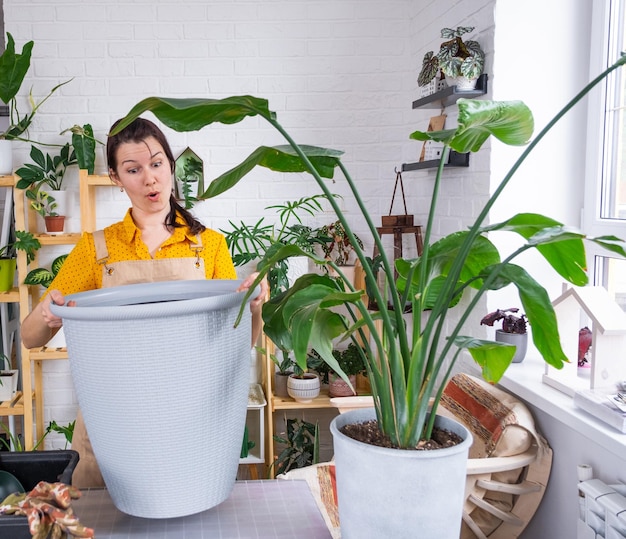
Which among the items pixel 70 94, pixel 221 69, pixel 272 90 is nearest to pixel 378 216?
pixel 272 90

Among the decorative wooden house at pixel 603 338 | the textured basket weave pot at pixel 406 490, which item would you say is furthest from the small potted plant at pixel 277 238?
the textured basket weave pot at pixel 406 490

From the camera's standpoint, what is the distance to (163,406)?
3.09 ft

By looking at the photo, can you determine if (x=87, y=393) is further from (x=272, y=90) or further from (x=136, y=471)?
(x=272, y=90)

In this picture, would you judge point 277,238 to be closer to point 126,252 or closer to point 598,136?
point 126,252

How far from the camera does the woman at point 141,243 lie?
1.80m

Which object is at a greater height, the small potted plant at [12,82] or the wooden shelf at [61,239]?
the small potted plant at [12,82]

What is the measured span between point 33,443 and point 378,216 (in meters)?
1.97

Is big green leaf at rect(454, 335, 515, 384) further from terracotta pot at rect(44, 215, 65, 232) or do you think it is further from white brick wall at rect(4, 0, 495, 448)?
terracotta pot at rect(44, 215, 65, 232)

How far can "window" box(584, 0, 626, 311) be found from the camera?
221 centimetres

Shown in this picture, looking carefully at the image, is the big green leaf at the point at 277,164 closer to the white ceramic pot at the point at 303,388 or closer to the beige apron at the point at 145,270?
the beige apron at the point at 145,270

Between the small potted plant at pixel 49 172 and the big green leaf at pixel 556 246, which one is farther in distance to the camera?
the small potted plant at pixel 49 172

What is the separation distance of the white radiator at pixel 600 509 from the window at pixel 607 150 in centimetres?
71

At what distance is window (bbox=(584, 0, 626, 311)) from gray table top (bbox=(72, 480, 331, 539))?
59.5 inches

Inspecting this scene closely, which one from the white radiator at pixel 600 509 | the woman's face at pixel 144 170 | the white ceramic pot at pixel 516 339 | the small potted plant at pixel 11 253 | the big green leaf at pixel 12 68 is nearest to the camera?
the white radiator at pixel 600 509
